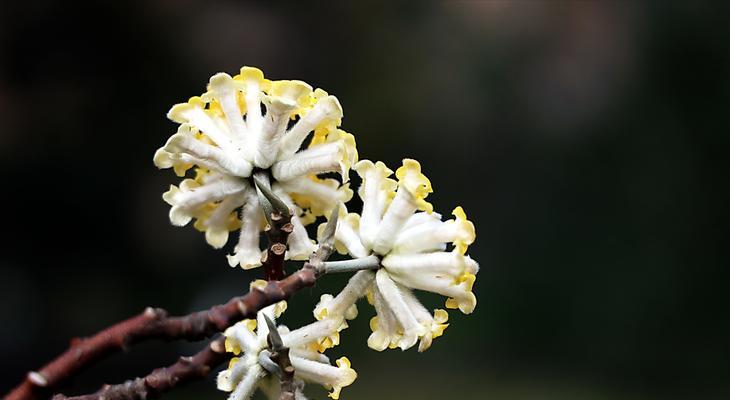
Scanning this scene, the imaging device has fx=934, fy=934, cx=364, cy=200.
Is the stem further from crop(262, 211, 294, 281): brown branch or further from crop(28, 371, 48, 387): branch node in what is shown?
crop(28, 371, 48, 387): branch node

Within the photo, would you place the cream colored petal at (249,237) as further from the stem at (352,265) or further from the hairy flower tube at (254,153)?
the stem at (352,265)

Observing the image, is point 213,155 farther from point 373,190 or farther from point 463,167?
point 463,167

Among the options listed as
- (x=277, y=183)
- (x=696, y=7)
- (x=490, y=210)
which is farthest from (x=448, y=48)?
(x=277, y=183)

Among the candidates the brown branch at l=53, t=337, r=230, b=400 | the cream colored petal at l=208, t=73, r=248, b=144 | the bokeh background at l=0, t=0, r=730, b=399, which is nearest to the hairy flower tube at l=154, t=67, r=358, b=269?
the cream colored petal at l=208, t=73, r=248, b=144

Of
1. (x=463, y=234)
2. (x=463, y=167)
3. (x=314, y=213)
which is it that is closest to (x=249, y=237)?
(x=314, y=213)

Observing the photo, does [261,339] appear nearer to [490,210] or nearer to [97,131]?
[97,131]
